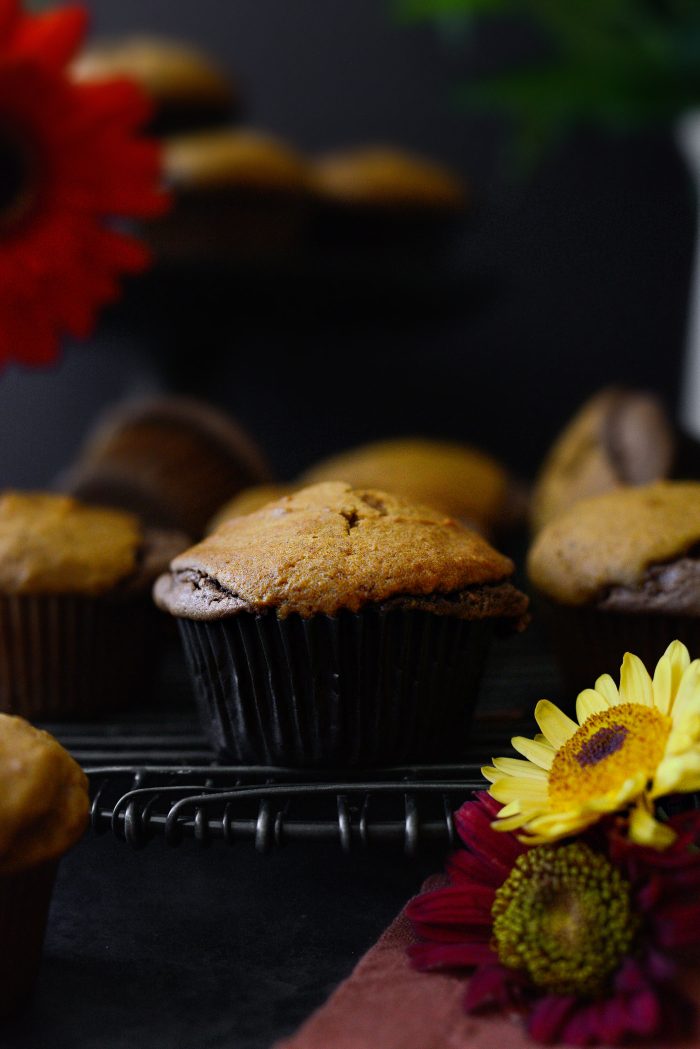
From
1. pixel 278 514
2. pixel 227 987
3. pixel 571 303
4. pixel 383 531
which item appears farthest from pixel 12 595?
pixel 571 303

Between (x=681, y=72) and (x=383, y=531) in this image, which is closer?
(x=383, y=531)

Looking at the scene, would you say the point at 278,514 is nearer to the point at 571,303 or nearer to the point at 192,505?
the point at 192,505

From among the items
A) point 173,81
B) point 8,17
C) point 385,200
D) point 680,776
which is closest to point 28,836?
point 680,776

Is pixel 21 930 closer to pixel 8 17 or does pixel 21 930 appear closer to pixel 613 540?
pixel 613 540

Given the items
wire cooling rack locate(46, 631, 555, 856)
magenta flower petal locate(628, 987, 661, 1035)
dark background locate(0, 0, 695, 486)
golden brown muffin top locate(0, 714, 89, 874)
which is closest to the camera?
magenta flower petal locate(628, 987, 661, 1035)

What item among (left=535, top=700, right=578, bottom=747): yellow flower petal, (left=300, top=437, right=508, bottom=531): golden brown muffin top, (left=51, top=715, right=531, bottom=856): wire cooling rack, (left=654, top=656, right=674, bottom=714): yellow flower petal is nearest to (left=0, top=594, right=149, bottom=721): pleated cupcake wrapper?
(left=51, top=715, right=531, bottom=856): wire cooling rack

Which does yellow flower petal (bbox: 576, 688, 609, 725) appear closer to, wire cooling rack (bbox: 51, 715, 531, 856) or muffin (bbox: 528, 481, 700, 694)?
wire cooling rack (bbox: 51, 715, 531, 856)

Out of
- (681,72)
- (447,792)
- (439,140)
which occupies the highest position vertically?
(681,72)
